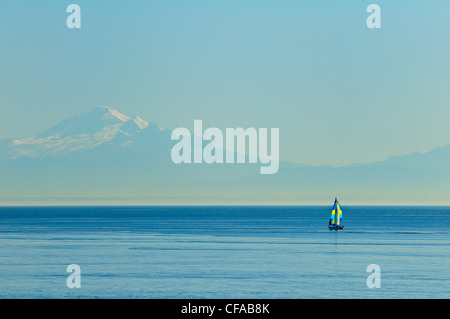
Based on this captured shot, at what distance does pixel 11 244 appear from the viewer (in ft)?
431

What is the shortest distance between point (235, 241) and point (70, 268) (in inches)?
2322

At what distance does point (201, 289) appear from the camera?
238 feet

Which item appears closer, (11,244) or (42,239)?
(11,244)

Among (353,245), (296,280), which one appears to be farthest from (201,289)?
(353,245)

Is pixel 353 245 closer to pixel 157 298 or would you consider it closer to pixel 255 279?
pixel 255 279

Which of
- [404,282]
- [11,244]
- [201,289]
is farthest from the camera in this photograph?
[11,244]

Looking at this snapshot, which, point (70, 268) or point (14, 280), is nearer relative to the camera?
point (14, 280)
